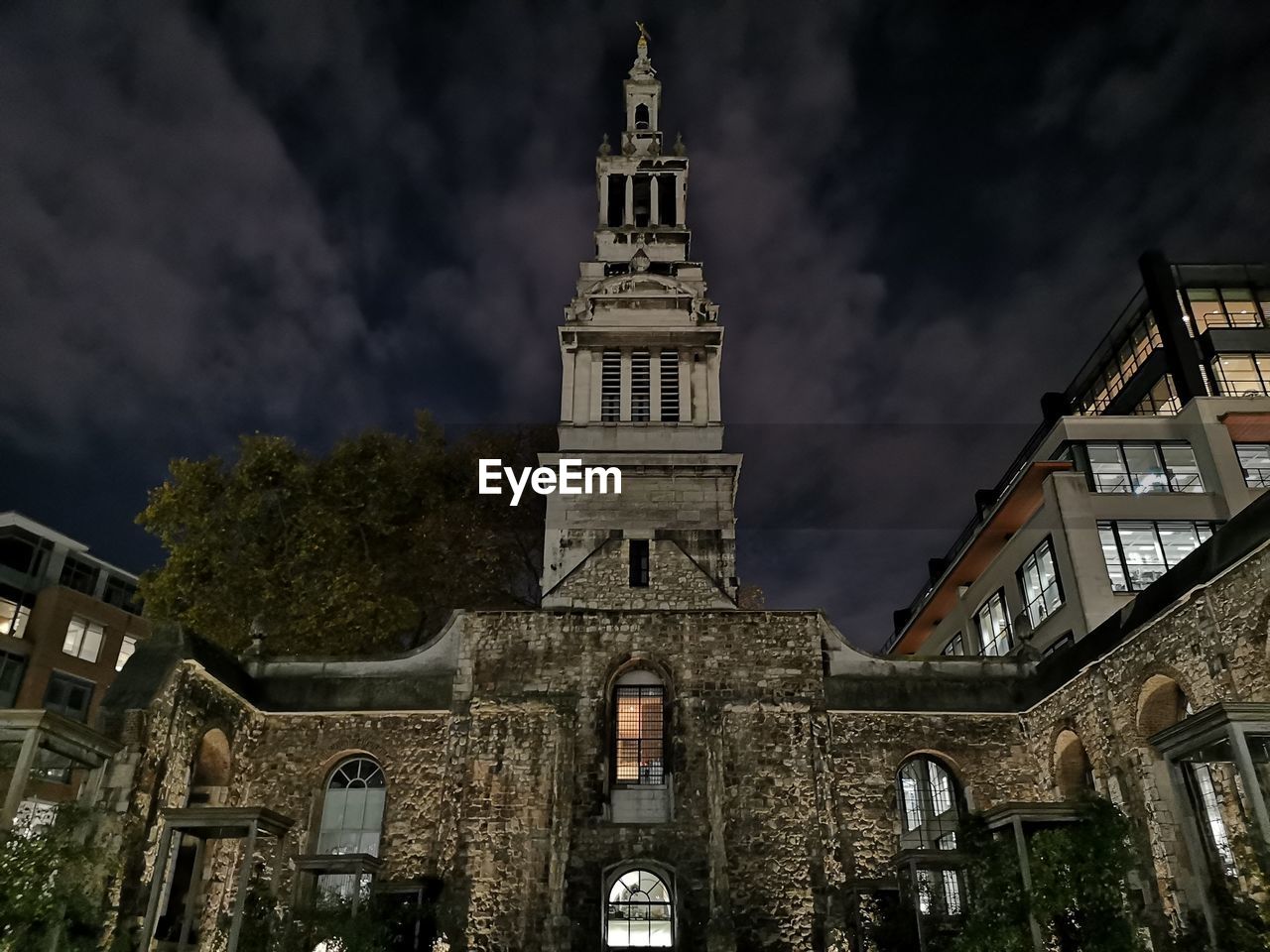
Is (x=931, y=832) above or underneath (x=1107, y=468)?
underneath

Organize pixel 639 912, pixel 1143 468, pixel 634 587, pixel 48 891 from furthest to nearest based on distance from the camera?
pixel 1143 468, pixel 634 587, pixel 639 912, pixel 48 891

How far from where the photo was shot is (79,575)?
134ft

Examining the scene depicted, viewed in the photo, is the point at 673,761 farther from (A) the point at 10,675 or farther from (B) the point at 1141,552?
(A) the point at 10,675

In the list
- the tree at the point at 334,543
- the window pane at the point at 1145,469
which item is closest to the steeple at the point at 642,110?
the tree at the point at 334,543

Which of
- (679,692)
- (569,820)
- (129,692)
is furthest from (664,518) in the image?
(129,692)

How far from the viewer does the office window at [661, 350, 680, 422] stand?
26984 millimetres

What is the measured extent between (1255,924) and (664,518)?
51.7 feet

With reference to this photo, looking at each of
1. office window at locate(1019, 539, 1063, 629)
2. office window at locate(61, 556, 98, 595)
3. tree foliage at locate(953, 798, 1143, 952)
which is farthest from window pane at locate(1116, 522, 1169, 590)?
office window at locate(61, 556, 98, 595)

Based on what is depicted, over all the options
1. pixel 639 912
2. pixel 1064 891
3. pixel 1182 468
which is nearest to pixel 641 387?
pixel 639 912

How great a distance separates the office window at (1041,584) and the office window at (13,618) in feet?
124

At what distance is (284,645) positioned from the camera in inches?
986

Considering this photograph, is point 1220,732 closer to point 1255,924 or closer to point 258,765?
point 1255,924

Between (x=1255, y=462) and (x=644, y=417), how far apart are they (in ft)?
61.0
